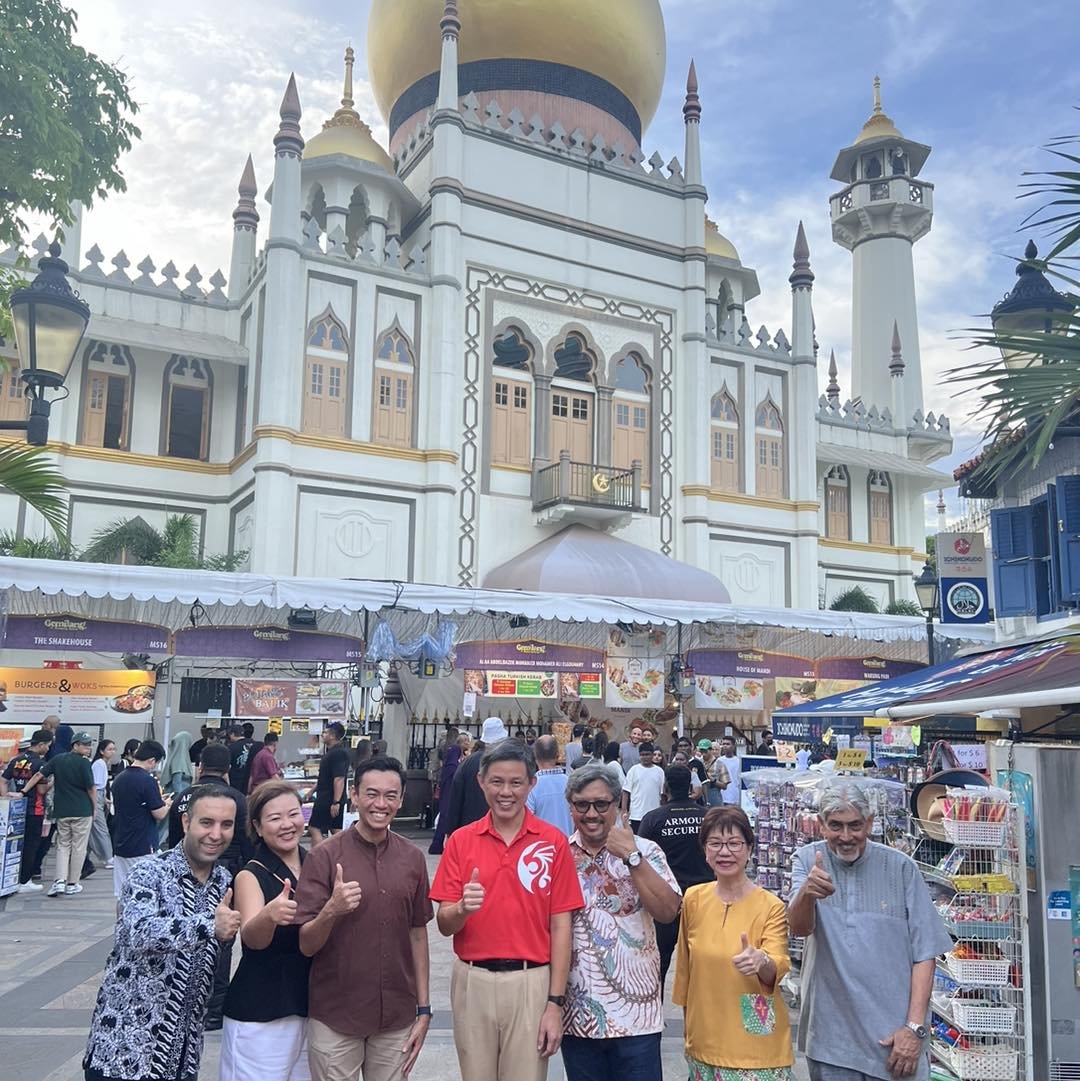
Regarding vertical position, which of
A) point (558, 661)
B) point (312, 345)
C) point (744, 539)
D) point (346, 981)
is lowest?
point (346, 981)

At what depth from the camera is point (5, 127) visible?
30.2 feet

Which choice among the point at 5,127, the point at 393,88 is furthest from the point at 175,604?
the point at 393,88

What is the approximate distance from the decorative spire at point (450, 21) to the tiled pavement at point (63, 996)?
800 inches

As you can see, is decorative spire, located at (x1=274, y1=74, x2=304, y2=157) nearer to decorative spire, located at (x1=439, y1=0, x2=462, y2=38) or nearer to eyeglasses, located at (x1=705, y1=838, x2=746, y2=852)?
decorative spire, located at (x1=439, y1=0, x2=462, y2=38)

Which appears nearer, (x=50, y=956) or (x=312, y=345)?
(x=50, y=956)

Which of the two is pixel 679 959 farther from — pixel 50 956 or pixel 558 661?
pixel 558 661

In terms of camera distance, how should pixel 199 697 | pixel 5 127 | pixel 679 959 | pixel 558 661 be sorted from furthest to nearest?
pixel 199 697 < pixel 558 661 < pixel 5 127 < pixel 679 959

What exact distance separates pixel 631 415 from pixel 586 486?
2.64 meters

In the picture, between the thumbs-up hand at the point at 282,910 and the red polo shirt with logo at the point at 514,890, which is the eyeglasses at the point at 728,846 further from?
the thumbs-up hand at the point at 282,910

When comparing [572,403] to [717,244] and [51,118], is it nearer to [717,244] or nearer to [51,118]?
[717,244]

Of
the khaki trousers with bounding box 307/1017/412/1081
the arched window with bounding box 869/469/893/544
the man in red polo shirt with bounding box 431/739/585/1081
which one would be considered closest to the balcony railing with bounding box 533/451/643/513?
the arched window with bounding box 869/469/893/544

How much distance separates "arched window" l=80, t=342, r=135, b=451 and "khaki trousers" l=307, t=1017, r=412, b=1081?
70.5 ft

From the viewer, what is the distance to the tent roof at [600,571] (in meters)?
21.2

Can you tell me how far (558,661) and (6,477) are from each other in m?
10.7
